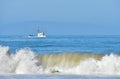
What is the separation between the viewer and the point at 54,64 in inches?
982

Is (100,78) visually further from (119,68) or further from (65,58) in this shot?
(65,58)

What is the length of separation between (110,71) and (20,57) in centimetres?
430

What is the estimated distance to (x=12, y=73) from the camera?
21.9 meters

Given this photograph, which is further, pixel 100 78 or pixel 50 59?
pixel 50 59

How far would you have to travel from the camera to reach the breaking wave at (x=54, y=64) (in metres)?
22.4

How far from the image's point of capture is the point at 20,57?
23.5 m

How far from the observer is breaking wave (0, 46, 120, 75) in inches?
883

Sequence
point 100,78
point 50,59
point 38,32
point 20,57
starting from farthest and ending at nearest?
point 38,32 → point 50,59 → point 20,57 → point 100,78

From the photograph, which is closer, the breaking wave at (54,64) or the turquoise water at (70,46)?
the breaking wave at (54,64)

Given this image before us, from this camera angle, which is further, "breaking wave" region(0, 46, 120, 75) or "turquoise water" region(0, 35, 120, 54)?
"turquoise water" region(0, 35, 120, 54)

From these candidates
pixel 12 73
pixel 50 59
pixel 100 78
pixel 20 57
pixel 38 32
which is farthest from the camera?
pixel 38 32

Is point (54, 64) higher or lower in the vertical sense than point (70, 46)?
lower

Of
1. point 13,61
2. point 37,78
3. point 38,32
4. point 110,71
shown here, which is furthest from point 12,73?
point 38,32

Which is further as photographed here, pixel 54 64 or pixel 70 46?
pixel 70 46
